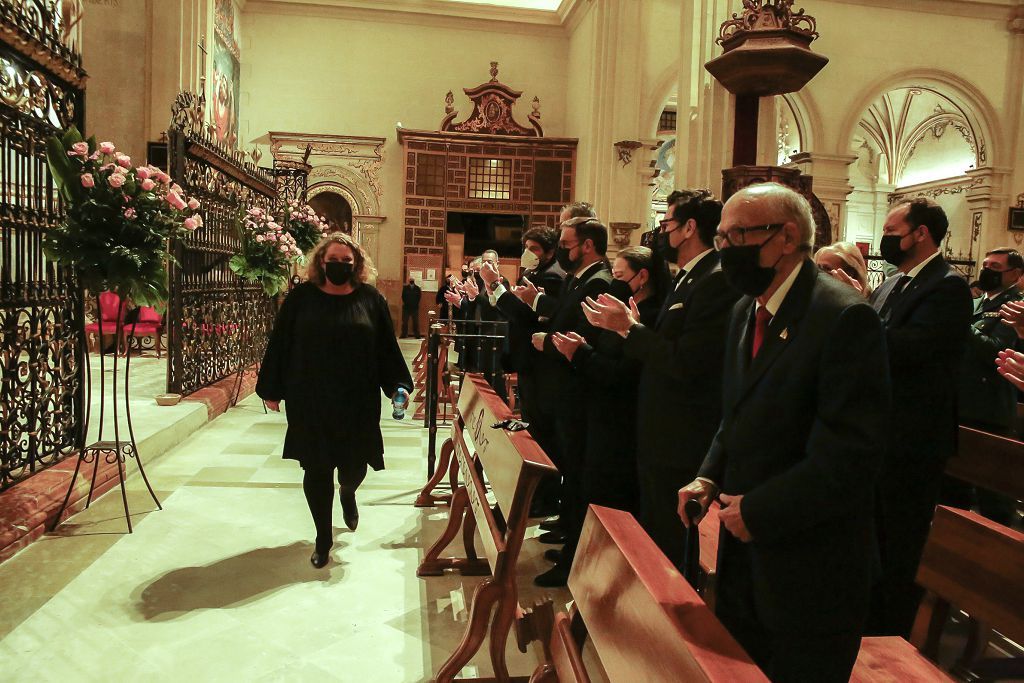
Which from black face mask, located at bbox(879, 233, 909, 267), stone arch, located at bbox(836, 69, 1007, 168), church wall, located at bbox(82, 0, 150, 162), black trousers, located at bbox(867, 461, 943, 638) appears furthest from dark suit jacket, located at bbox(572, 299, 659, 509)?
stone arch, located at bbox(836, 69, 1007, 168)

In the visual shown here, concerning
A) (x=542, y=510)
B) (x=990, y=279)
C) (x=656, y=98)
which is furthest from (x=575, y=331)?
(x=656, y=98)

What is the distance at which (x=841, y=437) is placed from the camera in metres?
1.56

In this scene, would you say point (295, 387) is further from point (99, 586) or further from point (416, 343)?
point (416, 343)

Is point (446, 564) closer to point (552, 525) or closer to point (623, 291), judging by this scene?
point (552, 525)

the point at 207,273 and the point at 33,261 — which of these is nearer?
the point at 33,261

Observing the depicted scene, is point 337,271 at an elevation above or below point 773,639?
above

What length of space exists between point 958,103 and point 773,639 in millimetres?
16693

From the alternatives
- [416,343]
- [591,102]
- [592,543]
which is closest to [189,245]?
[592,543]

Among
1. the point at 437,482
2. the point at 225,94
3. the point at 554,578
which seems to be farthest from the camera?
the point at 225,94

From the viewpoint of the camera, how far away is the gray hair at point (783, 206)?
69.3 inches

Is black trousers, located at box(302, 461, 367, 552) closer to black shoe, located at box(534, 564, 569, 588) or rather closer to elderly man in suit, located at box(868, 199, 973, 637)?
black shoe, located at box(534, 564, 569, 588)

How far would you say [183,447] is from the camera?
619 centimetres

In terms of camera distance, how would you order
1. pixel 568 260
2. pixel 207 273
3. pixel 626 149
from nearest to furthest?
pixel 568 260 → pixel 207 273 → pixel 626 149

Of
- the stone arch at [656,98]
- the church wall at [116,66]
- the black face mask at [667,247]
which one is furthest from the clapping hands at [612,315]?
the stone arch at [656,98]
